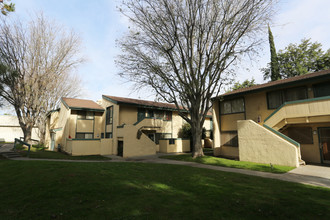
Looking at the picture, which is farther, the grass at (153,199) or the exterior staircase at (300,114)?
the exterior staircase at (300,114)

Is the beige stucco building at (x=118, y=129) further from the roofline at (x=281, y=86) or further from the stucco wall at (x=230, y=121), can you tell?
the roofline at (x=281, y=86)

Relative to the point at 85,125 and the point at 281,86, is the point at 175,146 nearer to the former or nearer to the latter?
the point at 85,125

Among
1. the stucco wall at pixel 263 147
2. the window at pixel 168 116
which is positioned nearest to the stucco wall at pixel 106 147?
the window at pixel 168 116

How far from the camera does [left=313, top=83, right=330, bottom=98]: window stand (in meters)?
13.3

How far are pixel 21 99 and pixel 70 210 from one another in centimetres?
2490

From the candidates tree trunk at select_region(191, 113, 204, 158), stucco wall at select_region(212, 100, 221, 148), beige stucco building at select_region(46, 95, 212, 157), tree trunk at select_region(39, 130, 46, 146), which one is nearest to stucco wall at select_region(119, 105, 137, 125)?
beige stucco building at select_region(46, 95, 212, 157)

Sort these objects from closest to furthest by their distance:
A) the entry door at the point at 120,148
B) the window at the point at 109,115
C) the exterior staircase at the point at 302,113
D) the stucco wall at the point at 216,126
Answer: the exterior staircase at the point at 302,113
the stucco wall at the point at 216,126
the entry door at the point at 120,148
the window at the point at 109,115

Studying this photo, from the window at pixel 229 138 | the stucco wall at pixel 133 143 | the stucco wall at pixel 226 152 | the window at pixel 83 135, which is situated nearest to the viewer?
the stucco wall at pixel 226 152

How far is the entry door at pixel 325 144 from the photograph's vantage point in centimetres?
1338

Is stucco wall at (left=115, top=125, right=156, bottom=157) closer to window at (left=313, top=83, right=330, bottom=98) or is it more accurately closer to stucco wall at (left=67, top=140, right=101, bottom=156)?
stucco wall at (left=67, top=140, right=101, bottom=156)

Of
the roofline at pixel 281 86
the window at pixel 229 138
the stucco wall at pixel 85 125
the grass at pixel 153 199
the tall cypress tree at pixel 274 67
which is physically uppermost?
the tall cypress tree at pixel 274 67

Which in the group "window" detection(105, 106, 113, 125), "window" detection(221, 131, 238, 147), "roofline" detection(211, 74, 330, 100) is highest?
"roofline" detection(211, 74, 330, 100)

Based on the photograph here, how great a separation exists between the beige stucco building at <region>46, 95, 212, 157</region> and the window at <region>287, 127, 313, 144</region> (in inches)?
487

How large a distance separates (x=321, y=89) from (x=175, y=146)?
15525mm
